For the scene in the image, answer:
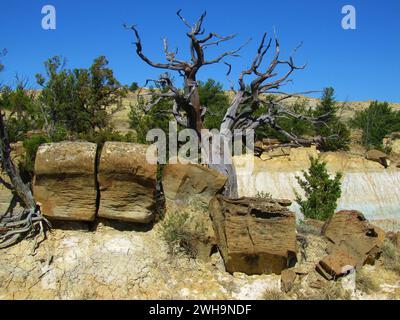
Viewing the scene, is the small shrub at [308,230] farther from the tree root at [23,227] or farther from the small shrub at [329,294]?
the tree root at [23,227]

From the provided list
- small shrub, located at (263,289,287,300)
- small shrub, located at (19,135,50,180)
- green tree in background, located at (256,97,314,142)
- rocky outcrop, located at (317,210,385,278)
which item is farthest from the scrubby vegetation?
green tree in background, located at (256,97,314,142)

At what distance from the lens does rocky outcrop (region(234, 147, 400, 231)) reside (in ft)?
69.4

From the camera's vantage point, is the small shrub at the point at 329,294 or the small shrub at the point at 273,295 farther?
the small shrub at the point at 329,294

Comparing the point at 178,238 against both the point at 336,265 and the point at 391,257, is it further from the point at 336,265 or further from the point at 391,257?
the point at 391,257


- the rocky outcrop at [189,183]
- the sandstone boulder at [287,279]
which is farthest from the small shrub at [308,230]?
the rocky outcrop at [189,183]

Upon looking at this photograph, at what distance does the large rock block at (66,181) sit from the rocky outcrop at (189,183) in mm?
1363

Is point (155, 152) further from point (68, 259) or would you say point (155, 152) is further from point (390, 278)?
point (390, 278)

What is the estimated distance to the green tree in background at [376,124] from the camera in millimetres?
29578

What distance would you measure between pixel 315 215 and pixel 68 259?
31.0 feet

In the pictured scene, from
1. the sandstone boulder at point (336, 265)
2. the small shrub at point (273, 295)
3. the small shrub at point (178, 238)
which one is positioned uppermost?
the small shrub at point (178, 238)

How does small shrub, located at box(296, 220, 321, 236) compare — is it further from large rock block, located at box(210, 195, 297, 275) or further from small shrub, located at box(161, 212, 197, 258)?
small shrub, located at box(161, 212, 197, 258)

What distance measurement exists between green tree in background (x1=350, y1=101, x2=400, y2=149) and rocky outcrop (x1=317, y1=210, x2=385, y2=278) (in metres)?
20.2

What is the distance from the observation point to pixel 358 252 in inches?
310
